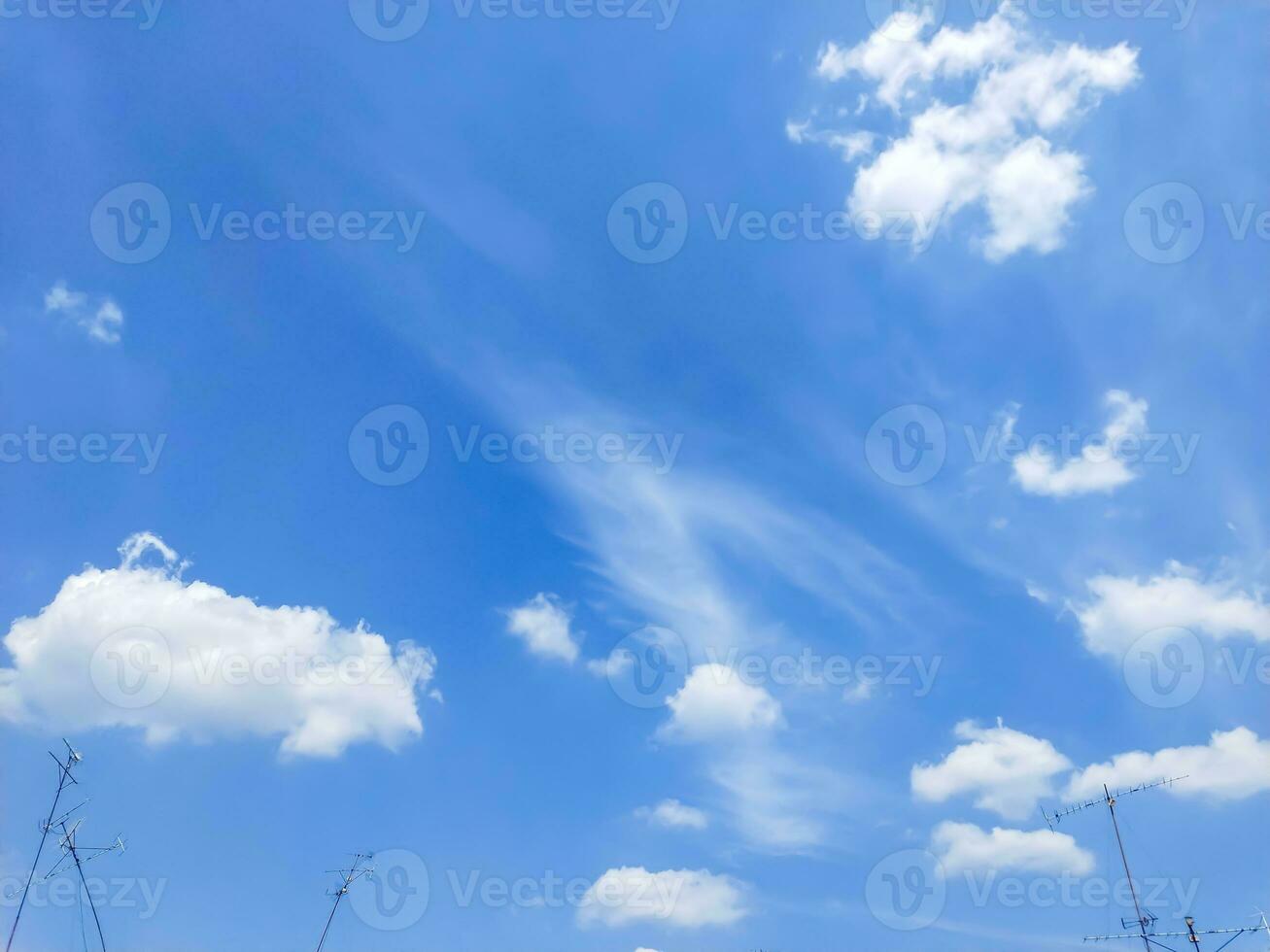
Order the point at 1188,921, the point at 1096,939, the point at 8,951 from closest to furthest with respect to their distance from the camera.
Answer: the point at 8,951 < the point at 1188,921 < the point at 1096,939

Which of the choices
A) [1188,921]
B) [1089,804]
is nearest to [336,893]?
[1089,804]

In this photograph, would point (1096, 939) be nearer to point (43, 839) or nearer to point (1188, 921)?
point (1188, 921)

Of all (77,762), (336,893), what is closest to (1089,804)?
(336,893)

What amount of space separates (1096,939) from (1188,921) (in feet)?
22.2

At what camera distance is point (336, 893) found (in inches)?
2157

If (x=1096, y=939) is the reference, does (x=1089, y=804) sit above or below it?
above

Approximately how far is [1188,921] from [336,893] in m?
57.9

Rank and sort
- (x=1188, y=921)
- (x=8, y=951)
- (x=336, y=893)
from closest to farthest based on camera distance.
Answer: (x=8, y=951)
(x=1188, y=921)
(x=336, y=893)

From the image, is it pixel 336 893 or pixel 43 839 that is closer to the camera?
pixel 43 839

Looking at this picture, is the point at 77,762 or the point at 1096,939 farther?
the point at 1096,939

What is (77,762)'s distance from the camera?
35969 mm

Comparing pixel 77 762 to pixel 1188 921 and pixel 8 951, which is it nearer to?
pixel 8 951

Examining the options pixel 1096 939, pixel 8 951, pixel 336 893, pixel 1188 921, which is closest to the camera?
pixel 8 951

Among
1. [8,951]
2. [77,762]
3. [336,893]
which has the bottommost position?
[8,951]
